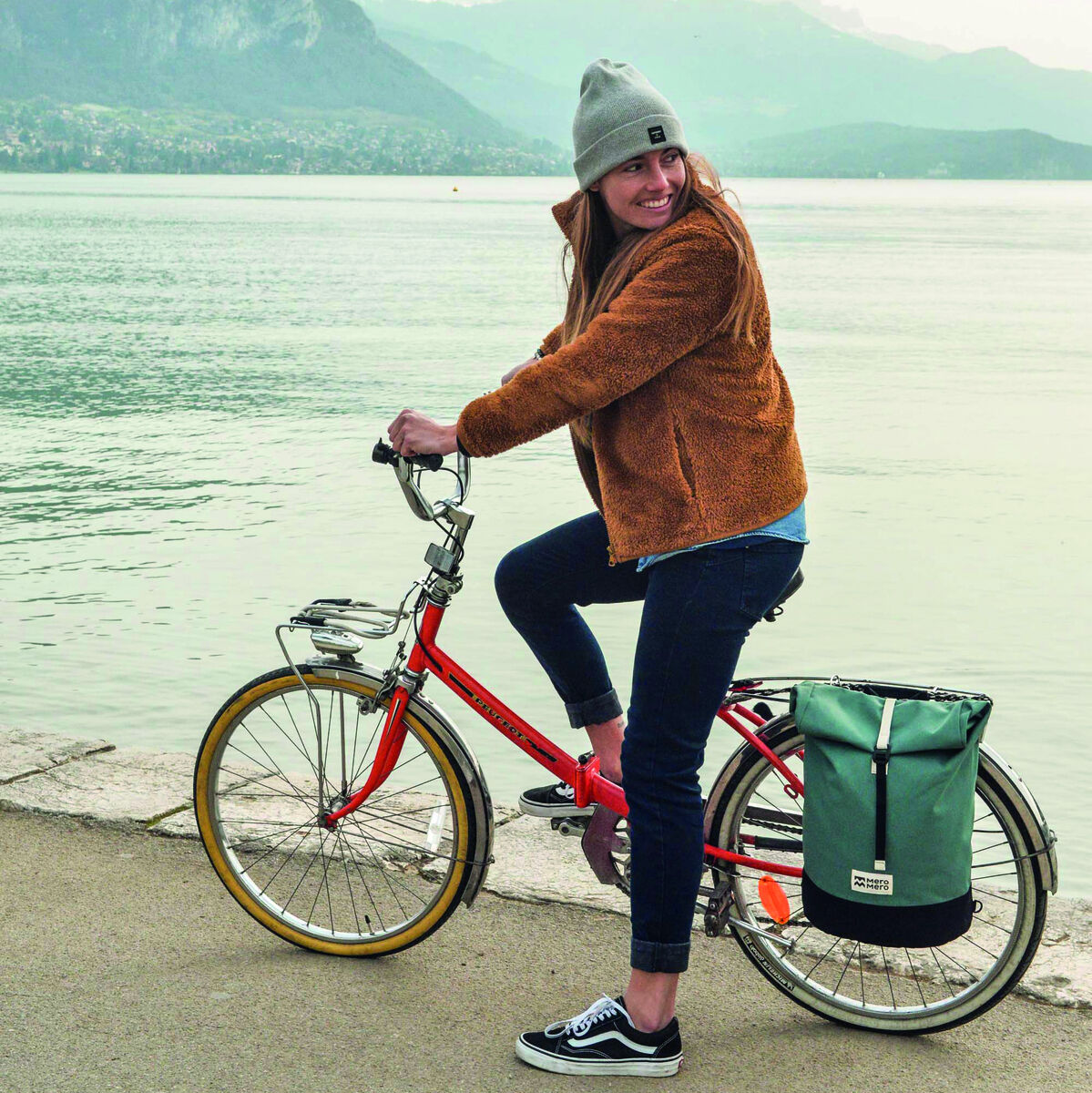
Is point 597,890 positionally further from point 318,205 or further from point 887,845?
point 318,205

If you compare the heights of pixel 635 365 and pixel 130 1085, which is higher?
pixel 635 365

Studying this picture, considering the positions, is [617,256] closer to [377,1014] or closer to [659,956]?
[659,956]

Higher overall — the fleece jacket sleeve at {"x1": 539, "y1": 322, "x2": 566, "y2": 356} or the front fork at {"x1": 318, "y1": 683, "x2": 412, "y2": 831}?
the fleece jacket sleeve at {"x1": 539, "y1": 322, "x2": 566, "y2": 356}

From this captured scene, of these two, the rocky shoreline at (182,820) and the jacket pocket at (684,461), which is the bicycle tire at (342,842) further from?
the jacket pocket at (684,461)

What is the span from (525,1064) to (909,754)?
3.37ft

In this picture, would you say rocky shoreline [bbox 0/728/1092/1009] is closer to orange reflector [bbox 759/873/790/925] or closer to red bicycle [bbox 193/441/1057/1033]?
red bicycle [bbox 193/441/1057/1033]

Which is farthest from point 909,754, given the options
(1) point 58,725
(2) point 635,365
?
(1) point 58,725

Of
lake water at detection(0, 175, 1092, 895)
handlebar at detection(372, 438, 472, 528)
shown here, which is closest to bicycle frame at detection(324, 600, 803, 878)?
handlebar at detection(372, 438, 472, 528)

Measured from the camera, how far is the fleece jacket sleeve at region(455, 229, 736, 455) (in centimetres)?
272

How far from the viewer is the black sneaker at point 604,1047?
117 inches

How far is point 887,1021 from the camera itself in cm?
314

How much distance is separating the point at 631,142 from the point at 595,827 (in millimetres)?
1501

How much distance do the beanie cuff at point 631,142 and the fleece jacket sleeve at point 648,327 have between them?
0.19 m

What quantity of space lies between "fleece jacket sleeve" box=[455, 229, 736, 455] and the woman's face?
0.12 meters
